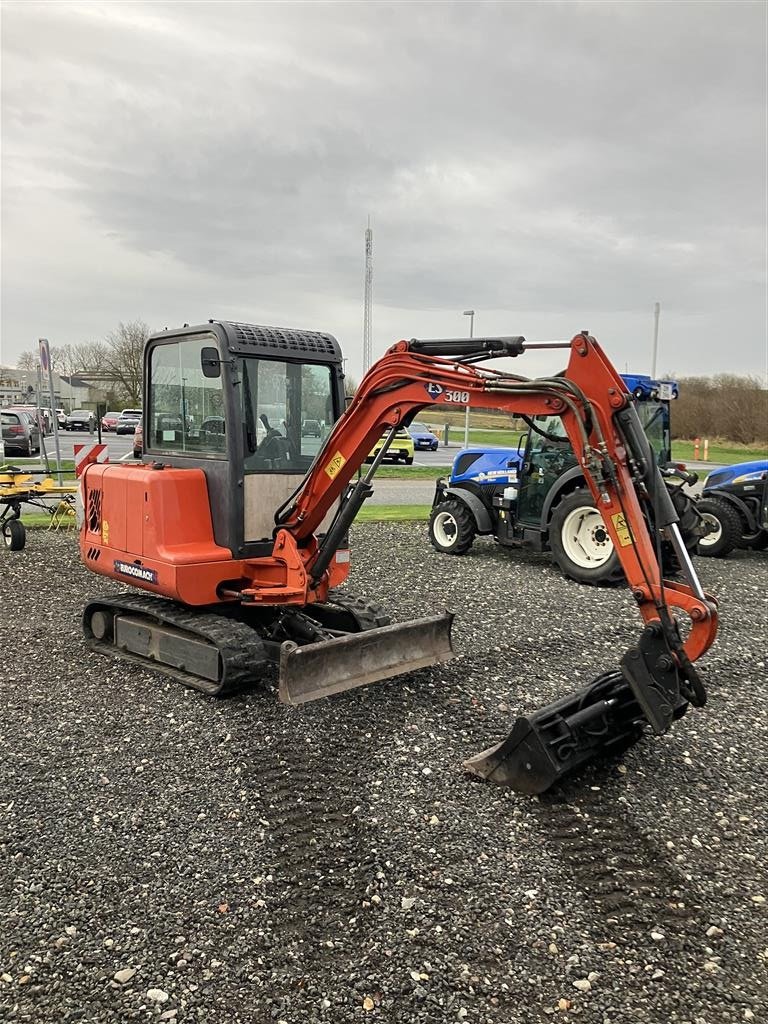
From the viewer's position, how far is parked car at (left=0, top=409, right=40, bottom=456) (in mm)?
27078

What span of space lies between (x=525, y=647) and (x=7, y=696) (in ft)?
13.9

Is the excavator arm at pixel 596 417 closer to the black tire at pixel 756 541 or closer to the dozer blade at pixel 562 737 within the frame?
the dozer blade at pixel 562 737

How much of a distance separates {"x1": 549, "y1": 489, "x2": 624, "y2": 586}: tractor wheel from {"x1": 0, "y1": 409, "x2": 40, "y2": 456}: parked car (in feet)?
69.8

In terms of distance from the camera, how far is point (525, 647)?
7.31 metres

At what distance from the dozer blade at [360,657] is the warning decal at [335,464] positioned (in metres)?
1.19

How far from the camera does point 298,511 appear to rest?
6.19 meters

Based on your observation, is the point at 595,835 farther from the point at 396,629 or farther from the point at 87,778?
the point at 87,778

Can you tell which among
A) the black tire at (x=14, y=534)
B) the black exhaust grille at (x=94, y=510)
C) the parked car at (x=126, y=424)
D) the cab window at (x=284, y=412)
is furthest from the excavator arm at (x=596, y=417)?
the parked car at (x=126, y=424)

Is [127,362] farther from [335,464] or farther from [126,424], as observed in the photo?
[335,464]

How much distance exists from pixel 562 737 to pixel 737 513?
30.5ft

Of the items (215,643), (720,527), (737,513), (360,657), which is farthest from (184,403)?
(737,513)

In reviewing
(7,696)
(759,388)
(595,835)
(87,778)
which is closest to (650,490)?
(595,835)

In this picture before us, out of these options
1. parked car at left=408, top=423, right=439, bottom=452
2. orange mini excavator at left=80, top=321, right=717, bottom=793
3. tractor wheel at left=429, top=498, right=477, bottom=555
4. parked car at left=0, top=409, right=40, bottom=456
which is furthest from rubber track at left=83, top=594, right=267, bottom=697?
parked car at left=408, top=423, right=439, bottom=452

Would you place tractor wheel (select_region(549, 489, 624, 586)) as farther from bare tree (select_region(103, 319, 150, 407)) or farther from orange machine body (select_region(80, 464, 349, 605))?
bare tree (select_region(103, 319, 150, 407))
